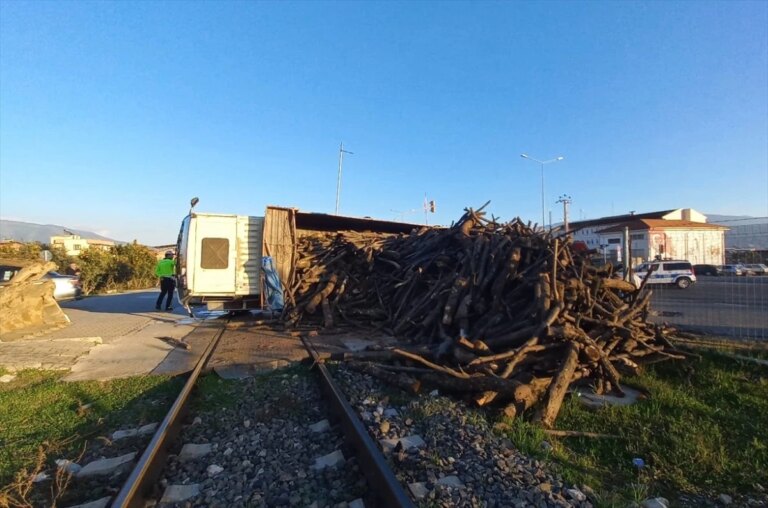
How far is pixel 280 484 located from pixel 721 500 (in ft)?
12.7

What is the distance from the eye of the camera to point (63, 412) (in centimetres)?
558

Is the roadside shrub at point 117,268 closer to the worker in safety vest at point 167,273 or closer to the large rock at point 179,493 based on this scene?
the worker in safety vest at point 167,273

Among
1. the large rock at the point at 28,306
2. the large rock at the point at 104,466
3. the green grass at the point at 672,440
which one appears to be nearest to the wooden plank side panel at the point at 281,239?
the large rock at the point at 28,306

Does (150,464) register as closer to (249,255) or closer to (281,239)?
(281,239)

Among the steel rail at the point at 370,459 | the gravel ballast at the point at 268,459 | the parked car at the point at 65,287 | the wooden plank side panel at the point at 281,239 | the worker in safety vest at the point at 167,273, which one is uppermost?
the wooden plank side panel at the point at 281,239

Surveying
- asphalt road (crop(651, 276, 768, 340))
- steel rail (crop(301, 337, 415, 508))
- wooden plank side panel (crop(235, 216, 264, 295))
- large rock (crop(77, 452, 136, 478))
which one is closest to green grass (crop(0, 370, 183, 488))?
large rock (crop(77, 452, 136, 478))

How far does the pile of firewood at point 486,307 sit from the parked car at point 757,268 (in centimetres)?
297

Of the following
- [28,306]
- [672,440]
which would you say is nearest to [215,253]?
[28,306]

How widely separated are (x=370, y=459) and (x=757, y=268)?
10697mm

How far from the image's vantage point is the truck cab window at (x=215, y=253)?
12.4m

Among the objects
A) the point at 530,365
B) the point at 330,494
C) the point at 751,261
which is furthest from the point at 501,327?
the point at 751,261

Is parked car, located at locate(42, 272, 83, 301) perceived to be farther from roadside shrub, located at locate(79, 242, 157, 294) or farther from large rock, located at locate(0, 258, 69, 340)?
large rock, located at locate(0, 258, 69, 340)

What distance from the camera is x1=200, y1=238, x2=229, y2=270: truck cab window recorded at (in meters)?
12.4

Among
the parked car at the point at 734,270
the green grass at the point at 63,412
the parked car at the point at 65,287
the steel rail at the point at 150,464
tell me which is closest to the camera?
the steel rail at the point at 150,464
